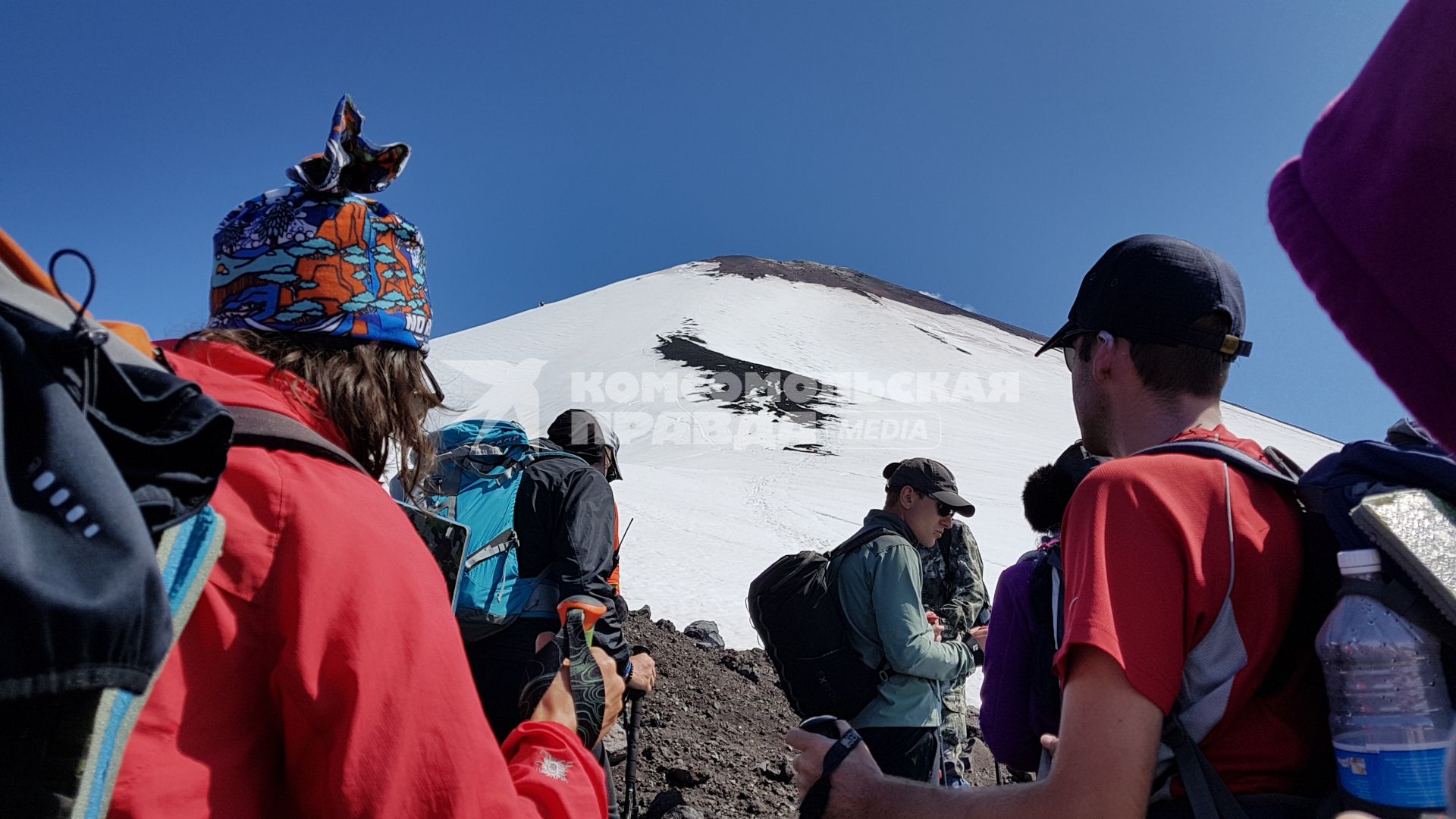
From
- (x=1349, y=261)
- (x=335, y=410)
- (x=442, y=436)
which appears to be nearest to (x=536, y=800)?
(x=335, y=410)

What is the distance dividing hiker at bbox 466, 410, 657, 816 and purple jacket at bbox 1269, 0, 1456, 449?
324 centimetres

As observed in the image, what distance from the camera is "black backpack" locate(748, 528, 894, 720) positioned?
171 inches

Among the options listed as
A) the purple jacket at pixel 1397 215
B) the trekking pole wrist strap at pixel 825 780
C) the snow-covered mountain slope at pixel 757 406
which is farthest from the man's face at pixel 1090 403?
the snow-covered mountain slope at pixel 757 406

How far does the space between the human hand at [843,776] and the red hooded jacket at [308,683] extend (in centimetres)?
105

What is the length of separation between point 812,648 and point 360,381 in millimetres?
3216

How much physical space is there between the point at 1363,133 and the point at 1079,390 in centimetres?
173

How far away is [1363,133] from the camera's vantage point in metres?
0.74

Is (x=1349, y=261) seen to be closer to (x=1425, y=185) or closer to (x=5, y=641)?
(x=1425, y=185)

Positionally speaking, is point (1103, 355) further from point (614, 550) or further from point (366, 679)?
point (614, 550)

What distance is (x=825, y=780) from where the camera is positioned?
6.82 ft

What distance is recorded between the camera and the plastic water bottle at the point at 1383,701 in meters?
1.43

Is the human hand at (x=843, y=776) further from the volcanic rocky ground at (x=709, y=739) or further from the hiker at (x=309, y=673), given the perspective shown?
the volcanic rocky ground at (x=709, y=739)

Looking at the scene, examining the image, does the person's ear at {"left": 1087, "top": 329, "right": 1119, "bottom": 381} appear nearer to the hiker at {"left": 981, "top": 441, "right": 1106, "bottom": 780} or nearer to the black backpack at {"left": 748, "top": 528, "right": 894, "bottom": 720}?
the hiker at {"left": 981, "top": 441, "right": 1106, "bottom": 780}

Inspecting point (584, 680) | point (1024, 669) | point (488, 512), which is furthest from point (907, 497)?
point (584, 680)
